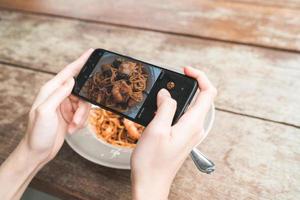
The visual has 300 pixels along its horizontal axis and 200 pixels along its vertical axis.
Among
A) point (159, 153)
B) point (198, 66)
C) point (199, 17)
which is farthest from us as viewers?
point (199, 17)

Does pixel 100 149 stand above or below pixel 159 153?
below

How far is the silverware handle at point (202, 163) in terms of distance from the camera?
630 millimetres

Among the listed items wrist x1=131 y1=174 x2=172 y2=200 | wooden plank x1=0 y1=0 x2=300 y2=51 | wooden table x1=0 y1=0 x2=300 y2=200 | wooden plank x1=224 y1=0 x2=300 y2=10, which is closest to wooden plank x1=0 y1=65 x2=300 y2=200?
wooden table x1=0 y1=0 x2=300 y2=200

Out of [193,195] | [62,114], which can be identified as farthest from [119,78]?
[193,195]

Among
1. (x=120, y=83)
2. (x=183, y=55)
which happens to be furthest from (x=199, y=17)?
(x=120, y=83)

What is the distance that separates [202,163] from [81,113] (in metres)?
0.26

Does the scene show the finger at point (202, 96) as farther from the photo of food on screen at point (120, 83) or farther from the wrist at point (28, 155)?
the wrist at point (28, 155)

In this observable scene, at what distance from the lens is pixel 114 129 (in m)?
0.74

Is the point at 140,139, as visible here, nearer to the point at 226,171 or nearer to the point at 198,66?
the point at 226,171

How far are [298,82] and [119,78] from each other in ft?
1.40

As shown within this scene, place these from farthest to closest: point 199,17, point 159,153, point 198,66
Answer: point 199,17
point 198,66
point 159,153

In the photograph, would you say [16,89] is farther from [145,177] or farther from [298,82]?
[298,82]

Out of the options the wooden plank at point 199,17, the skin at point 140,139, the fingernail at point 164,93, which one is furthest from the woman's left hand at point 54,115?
the wooden plank at point 199,17

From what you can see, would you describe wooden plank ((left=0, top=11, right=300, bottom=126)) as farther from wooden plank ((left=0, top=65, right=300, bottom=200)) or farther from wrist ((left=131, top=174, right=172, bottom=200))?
wrist ((left=131, top=174, right=172, bottom=200))
